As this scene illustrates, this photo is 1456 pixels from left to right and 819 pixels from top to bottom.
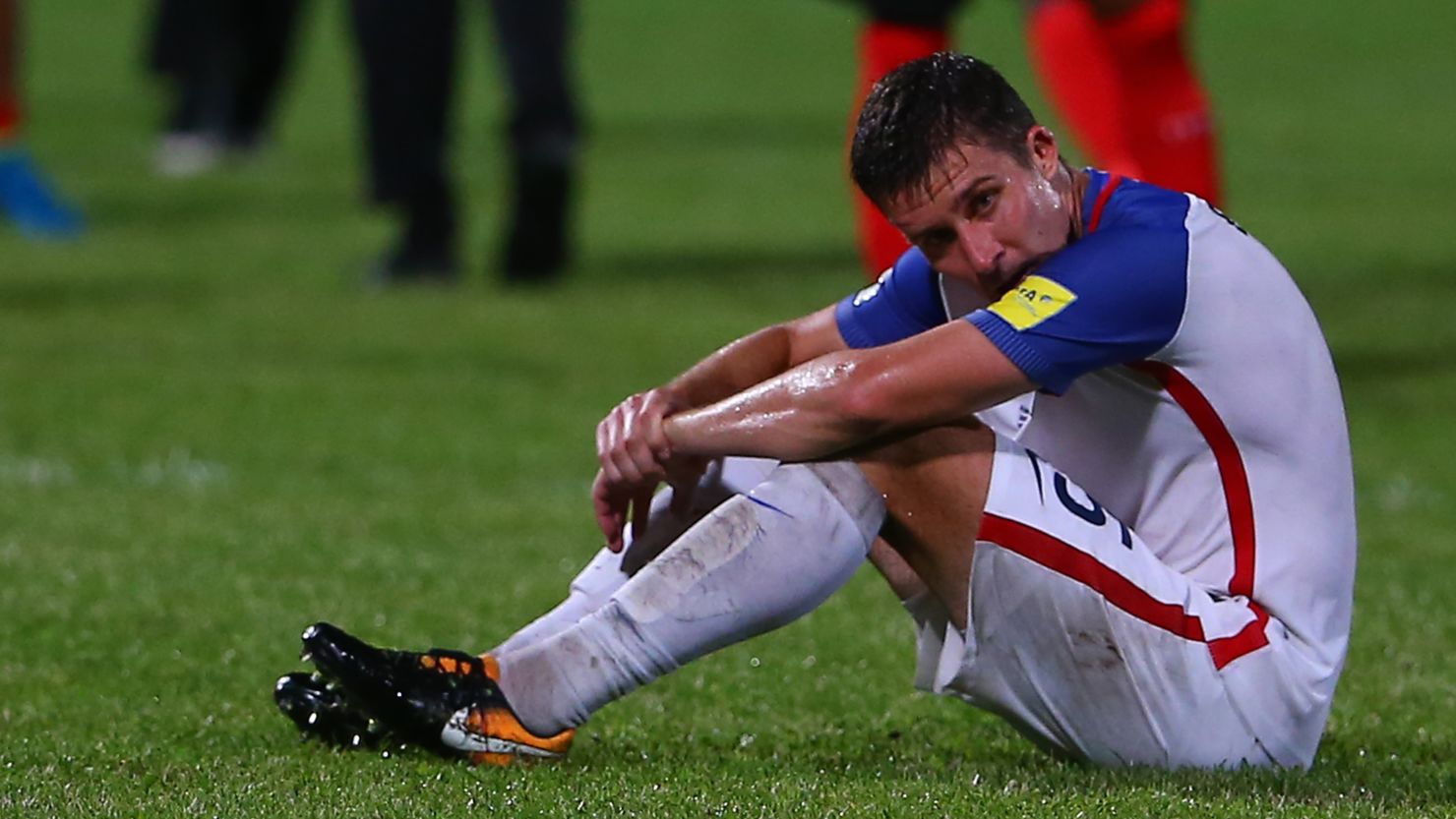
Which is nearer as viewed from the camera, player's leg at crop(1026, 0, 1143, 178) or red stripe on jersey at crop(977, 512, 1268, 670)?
red stripe on jersey at crop(977, 512, 1268, 670)

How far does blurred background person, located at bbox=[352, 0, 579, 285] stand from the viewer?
7.45m

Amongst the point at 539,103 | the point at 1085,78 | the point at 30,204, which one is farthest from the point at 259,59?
the point at 1085,78

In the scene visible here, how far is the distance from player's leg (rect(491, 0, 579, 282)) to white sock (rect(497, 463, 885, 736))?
4.89m

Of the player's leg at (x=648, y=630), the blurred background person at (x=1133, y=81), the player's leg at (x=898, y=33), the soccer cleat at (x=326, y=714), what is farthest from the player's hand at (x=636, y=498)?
the player's leg at (x=898, y=33)

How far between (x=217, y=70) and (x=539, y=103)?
397 cm

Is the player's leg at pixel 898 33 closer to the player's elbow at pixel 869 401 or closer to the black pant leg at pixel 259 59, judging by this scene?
the player's elbow at pixel 869 401

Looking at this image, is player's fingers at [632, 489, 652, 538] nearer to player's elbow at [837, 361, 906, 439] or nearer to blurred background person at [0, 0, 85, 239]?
player's elbow at [837, 361, 906, 439]

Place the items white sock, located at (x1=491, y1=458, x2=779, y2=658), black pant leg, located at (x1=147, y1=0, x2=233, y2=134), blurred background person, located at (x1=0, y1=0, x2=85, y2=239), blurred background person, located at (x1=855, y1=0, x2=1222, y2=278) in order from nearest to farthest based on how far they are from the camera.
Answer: white sock, located at (x1=491, y1=458, x2=779, y2=658), blurred background person, located at (x1=855, y1=0, x2=1222, y2=278), blurred background person, located at (x1=0, y1=0, x2=85, y2=239), black pant leg, located at (x1=147, y1=0, x2=233, y2=134)

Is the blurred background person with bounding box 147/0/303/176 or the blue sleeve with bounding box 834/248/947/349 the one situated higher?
the blue sleeve with bounding box 834/248/947/349

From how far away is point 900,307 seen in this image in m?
3.18

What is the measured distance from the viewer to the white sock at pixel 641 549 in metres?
3.03

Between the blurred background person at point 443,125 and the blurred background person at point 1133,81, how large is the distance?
1704 mm

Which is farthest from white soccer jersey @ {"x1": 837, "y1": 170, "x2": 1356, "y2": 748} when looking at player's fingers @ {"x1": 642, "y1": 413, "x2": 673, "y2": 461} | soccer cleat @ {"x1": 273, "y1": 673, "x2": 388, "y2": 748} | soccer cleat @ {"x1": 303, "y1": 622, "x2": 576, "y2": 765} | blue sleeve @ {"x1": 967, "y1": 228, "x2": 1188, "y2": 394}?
soccer cleat @ {"x1": 273, "y1": 673, "x2": 388, "y2": 748}

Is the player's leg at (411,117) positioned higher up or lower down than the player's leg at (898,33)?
lower down
